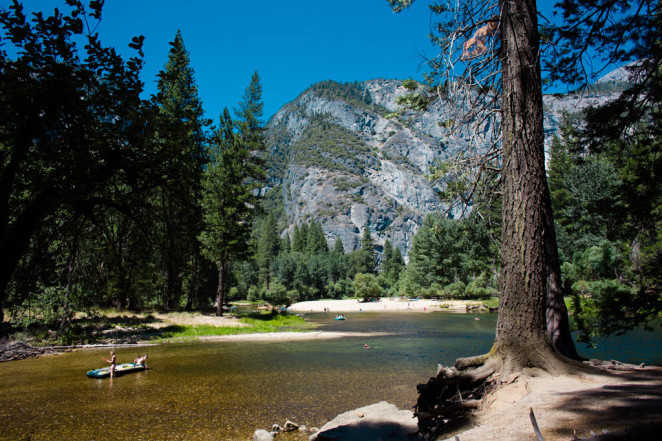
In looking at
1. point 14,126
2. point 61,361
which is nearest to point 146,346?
point 61,361

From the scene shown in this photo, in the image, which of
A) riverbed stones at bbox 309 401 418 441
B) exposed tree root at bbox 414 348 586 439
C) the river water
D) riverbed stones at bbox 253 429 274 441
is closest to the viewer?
exposed tree root at bbox 414 348 586 439

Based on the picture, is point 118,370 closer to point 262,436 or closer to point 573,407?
point 262,436

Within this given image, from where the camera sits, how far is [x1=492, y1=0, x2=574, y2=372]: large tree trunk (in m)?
5.88

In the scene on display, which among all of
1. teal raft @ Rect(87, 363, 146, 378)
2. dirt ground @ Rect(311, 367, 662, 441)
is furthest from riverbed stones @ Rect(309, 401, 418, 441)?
teal raft @ Rect(87, 363, 146, 378)

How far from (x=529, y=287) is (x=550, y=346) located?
982 millimetres

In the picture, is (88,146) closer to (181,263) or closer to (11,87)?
(11,87)

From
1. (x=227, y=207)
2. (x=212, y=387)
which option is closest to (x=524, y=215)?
(x=212, y=387)

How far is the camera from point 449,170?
8188mm

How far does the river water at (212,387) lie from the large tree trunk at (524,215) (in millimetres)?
6047

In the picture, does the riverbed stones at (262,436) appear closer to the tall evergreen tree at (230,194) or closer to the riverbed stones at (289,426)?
the riverbed stones at (289,426)

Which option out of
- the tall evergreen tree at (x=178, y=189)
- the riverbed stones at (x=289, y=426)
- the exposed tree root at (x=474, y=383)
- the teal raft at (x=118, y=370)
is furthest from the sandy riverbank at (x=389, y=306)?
the tall evergreen tree at (x=178, y=189)

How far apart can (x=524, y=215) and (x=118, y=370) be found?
16.5 m

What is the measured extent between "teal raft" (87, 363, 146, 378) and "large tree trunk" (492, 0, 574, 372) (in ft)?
50.3

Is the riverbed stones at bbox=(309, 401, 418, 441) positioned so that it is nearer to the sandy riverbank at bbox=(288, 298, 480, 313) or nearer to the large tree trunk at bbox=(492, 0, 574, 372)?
the large tree trunk at bbox=(492, 0, 574, 372)
